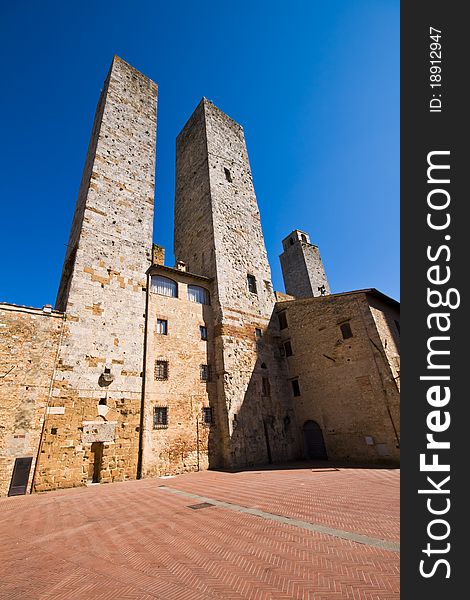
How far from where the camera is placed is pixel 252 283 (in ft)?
67.8

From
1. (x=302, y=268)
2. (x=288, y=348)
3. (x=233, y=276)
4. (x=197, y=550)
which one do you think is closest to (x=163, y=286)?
(x=233, y=276)

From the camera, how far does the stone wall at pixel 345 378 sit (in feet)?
45.5

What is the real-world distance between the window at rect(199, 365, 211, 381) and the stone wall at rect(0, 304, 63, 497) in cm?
727

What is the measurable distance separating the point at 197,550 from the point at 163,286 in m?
13.9

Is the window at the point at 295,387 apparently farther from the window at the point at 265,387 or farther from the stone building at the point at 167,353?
the window at the point at 265,387

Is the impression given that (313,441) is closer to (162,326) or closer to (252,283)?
(252,283)

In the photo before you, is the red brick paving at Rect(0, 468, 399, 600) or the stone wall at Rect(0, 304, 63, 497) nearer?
the red brick paving at Rect(0, 468, 399, 600)

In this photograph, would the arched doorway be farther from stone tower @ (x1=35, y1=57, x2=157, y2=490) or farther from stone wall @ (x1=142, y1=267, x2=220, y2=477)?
stone tower @ (x1=35, y1=57, x2=157, y2=490)

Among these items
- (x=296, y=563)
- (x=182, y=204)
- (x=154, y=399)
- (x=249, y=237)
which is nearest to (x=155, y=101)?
(x=182, y=204)

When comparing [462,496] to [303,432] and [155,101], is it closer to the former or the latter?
[303,432]

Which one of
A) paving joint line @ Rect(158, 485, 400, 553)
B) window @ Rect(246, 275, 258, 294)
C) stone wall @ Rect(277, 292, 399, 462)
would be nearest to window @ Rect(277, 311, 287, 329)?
stone wall @ Rect(277, 292, 399, 462)

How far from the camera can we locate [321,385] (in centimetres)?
1658

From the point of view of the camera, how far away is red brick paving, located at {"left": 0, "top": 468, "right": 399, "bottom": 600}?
10.5 feet

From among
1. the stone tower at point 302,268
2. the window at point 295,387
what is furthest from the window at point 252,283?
the stone tower at point 302,268
